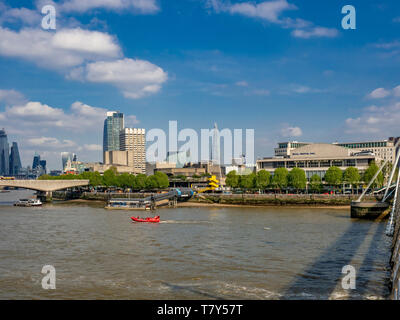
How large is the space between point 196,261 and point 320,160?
3825 inches

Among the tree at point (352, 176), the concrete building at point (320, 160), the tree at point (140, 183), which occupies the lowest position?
the tree at point (140, 183)

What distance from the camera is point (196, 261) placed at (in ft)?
102

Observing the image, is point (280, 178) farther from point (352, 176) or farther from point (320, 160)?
point (320, 160)

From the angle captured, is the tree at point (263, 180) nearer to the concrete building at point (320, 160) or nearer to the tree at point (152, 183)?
the concrete building at point (320, 160)

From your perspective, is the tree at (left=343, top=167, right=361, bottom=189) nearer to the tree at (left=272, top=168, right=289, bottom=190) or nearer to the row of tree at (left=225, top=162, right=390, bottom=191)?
the row of tree at (left=225, top=162, right=390, bottom=191)

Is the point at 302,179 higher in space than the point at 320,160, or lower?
lower

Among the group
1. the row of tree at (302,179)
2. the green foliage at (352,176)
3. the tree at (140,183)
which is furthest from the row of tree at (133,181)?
the green foliage at (352,176)

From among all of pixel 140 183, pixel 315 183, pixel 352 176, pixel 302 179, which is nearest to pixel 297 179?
pixel 302 179

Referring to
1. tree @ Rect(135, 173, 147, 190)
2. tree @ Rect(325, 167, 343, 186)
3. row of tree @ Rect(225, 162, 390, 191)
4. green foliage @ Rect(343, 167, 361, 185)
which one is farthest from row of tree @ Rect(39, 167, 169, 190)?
green foliage @ Rect(343, 167, 361, 185)

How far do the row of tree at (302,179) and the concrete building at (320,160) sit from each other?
27.2ft

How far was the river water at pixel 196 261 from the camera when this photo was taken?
23.2 metres

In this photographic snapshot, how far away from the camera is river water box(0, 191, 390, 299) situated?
23219mm
